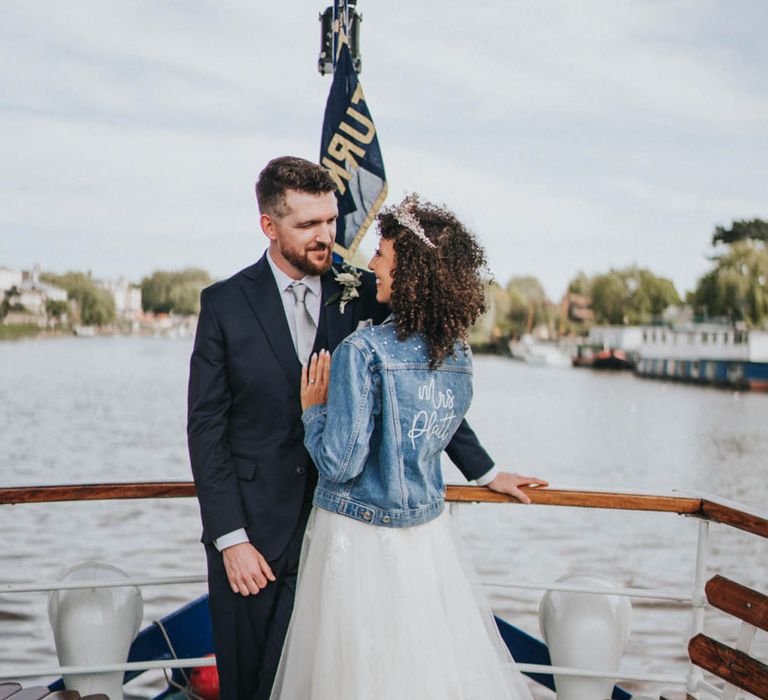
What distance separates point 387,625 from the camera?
7.22 ft

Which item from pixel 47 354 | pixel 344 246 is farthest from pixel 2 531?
pixel 47 354

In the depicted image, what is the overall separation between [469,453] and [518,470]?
95.6 feet

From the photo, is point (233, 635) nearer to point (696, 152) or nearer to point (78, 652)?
point (78, 652)

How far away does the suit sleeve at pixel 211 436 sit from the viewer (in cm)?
232

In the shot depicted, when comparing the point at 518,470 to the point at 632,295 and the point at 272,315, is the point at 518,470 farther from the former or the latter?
the point at 632,295

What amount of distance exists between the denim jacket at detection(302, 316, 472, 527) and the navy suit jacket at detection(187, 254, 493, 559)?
0.16 meters

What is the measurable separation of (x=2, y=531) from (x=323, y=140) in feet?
60.2

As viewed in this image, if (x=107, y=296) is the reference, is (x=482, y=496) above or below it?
below

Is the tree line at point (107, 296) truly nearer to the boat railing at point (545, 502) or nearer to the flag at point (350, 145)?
the flag at point (350, 145)

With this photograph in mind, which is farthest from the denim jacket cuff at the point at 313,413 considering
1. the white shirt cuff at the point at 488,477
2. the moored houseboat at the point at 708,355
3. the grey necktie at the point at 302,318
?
the moored houseboat at the point at 708,355

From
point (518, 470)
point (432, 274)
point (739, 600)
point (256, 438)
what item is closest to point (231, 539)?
point (256, 438)

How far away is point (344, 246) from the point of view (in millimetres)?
4301

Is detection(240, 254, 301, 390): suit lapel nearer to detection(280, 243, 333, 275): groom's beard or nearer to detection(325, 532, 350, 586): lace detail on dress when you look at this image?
detection(280, 243, 333, 275): groom's beard

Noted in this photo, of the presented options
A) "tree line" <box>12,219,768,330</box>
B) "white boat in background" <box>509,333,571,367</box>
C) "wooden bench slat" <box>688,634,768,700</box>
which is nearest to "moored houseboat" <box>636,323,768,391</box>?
"tree line" <box>12,219,768,330</box>
